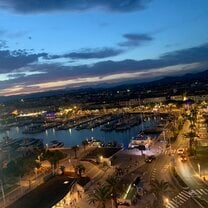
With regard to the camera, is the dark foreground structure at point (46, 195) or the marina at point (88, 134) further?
the marina at point (88, 134)

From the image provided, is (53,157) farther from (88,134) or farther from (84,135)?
(88,134)

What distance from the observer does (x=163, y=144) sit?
51156mm

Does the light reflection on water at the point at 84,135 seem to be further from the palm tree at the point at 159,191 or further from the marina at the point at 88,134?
the palm tree at the point at 159,191

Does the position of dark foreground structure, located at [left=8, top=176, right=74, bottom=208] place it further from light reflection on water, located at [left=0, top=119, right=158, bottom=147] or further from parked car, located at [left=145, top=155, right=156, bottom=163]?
light reflection on water, located at [left=0, top=119, right=158, bottom=147]

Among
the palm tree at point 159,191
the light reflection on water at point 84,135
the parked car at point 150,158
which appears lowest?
the light reflection on water at point 84,135

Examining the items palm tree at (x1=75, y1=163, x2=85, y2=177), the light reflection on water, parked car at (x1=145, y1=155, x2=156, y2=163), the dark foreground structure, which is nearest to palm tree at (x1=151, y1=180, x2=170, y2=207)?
the dark foreground structure

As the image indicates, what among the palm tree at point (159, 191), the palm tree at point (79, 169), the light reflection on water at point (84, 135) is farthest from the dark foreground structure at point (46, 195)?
the light reflection on water at point (84, 135)

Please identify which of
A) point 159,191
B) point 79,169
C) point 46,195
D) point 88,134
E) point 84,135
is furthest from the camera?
point 88,134

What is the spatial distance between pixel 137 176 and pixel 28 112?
13685 cm

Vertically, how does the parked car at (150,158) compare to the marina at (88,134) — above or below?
above

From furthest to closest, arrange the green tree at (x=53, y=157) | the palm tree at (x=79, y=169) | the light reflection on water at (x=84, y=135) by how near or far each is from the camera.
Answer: the light reflection on water at (x=84, y=135) → the green tree at (x=53, y=157) → the palm tree at (x=79, y=169)

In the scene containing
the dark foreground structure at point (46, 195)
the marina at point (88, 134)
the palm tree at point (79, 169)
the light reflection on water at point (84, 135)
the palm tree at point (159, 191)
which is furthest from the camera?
the marina at point (88, 134)

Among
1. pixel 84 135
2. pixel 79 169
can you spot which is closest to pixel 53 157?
pixel 79 169

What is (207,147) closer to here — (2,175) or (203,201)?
(203,201)
